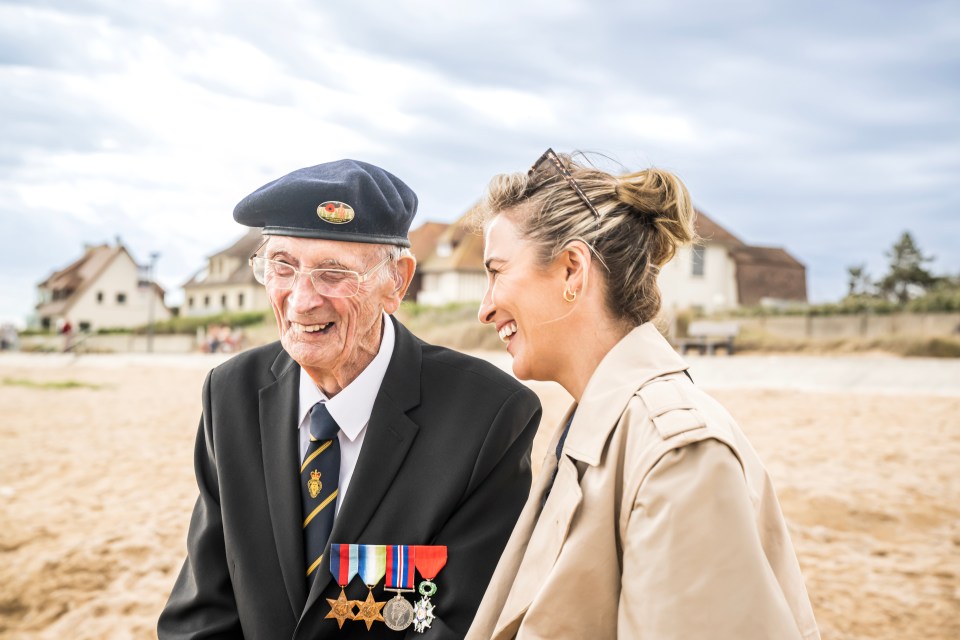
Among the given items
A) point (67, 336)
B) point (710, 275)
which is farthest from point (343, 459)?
point (67, 336)

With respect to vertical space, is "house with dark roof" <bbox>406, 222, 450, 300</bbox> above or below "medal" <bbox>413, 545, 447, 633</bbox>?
above

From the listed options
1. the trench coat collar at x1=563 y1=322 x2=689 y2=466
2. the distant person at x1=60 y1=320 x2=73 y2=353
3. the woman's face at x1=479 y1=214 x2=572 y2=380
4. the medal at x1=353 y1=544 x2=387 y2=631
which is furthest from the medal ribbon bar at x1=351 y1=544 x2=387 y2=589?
the distant person at x1=60 y1=320 x2=73 y2=353

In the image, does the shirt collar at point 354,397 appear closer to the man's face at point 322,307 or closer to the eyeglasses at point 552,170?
the man's face at point 322,307

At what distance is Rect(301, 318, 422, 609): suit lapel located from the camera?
7.11 feet

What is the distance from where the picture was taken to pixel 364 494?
2.19 metres

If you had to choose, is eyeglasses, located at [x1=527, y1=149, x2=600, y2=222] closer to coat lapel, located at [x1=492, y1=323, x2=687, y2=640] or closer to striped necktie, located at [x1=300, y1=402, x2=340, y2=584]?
coat lapel, located at [x1=492, y1=323, x2=687, y2=640]

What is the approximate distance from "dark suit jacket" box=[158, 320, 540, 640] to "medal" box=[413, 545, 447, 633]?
0.07 ft

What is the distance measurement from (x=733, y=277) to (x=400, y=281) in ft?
108

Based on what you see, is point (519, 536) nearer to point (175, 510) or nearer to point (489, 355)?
point (175, 510)

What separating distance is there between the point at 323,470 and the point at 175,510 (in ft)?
15.1

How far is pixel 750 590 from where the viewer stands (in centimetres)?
132

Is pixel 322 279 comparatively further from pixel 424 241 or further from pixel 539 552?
pixel 424 241

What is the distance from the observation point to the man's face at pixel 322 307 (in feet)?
7.44

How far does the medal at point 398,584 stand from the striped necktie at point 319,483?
0.19 m
